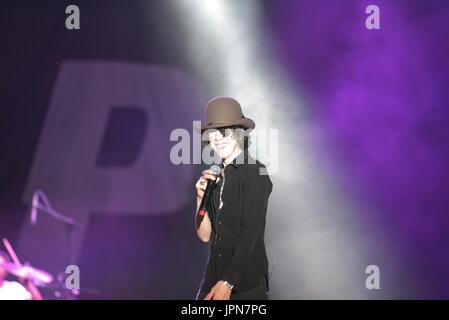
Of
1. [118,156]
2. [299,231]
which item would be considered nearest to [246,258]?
[299,231]

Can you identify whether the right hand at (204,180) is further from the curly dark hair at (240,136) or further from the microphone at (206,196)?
the curly dark hair at (240,136)

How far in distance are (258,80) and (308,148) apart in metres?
0.73

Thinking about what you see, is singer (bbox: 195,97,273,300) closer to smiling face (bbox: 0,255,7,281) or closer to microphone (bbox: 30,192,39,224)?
microphone (bbox: 30,192,39,224)

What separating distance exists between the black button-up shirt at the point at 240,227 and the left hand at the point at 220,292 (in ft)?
0.11

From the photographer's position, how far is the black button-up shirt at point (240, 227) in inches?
82.5

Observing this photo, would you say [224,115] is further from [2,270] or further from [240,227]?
[2,270]

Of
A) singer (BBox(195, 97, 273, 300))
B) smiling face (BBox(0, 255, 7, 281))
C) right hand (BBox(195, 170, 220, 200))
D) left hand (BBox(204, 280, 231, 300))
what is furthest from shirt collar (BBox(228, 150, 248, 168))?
smiling face (BBox(0, 255, 7, 281))

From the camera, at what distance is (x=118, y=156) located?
13.3 ft

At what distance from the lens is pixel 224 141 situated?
2.30m

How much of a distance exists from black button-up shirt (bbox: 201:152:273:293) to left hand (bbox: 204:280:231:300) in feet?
0.11

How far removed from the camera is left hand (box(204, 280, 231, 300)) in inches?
81.1
